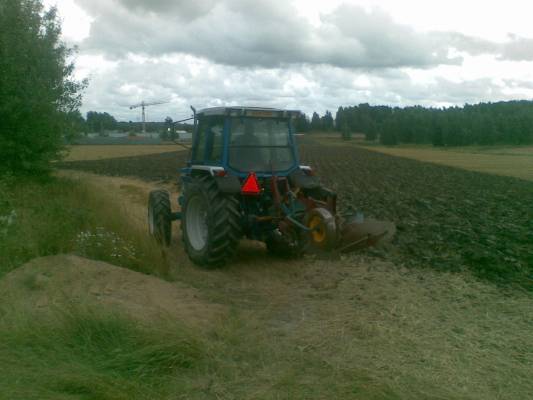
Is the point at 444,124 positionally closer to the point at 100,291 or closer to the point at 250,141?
the point at 250,141

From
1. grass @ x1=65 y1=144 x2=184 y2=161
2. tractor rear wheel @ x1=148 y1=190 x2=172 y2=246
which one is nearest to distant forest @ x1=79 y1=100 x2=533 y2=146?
grass @ x1=65 y1=144 x2=184 y2=161

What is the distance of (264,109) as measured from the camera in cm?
848

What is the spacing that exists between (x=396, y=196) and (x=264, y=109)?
10035 mm

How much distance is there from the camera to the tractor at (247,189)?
792cm

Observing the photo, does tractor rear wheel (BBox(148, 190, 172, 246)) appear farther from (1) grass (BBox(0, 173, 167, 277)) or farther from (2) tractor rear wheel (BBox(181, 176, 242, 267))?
(2) tractor rear wheel (BBox(181, 176, 242, 267))

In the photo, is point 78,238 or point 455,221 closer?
point 78,238

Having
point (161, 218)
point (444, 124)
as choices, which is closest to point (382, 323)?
point (161, 218)

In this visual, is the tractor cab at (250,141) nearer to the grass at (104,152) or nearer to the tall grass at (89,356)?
the tall grass at (89,356)

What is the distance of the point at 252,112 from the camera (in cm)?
840

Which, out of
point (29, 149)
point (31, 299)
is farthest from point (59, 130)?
point (31, 299)

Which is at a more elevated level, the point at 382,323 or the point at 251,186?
the point at 251,186

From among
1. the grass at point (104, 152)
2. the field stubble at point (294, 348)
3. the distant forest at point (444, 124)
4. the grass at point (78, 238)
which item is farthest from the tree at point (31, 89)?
the distant forest at point (444, 124)

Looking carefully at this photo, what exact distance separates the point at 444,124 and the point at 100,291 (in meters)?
71.6

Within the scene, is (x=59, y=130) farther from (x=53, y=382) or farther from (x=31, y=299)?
(x=53, y=382)
